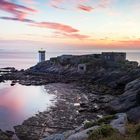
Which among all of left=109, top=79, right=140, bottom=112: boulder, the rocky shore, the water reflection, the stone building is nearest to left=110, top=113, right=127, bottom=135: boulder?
the rocky shore

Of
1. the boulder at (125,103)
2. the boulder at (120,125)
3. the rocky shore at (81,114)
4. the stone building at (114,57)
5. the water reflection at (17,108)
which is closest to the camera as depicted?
the boulder at (120,125)

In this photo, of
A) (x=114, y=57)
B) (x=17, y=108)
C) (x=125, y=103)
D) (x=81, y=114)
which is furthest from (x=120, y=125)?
(x=114, y=57)

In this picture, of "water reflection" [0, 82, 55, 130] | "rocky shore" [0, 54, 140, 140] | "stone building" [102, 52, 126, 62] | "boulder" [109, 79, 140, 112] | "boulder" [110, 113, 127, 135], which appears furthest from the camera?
"stone building" [102, 52, 126, 62]

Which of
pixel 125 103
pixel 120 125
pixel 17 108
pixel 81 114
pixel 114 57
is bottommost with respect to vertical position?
pixel 17 108

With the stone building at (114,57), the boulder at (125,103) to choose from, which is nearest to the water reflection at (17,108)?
the boulder at (125,103)

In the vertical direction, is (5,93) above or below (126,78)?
below

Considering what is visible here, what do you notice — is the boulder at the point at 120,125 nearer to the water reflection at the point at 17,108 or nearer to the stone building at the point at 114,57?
the water reflection at the point at 17,108

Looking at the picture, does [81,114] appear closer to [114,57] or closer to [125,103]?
[125,103]

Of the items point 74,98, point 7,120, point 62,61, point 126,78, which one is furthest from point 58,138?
point 62,61

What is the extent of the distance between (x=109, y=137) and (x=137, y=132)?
1.91m

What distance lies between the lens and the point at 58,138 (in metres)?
17.7

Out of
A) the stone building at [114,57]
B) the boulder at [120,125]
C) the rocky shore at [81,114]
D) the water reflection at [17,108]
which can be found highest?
the stone building at [114,57]

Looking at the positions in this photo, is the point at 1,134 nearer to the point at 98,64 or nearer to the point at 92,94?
A: the point at 92,94

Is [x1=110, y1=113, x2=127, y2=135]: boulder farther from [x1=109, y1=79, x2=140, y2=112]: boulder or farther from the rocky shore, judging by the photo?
[x1=109, y1=79, x2=140, y2=112]: boulder
